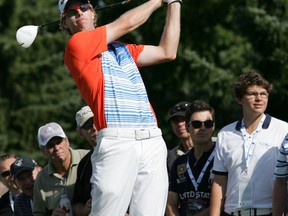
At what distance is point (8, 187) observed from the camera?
11.9 meters

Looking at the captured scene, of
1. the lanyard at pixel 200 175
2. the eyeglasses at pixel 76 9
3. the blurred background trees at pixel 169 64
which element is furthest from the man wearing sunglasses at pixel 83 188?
the blurred background trees at pixel 169 64

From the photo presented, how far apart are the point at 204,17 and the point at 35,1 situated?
796 cm

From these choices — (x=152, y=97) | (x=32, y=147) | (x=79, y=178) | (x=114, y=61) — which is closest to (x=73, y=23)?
(x=114, y=61)

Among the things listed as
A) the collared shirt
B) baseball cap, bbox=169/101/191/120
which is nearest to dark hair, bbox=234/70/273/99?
baseball cap, bbox=169/101/191/120

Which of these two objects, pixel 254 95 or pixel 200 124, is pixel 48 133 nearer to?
pixel 200 124

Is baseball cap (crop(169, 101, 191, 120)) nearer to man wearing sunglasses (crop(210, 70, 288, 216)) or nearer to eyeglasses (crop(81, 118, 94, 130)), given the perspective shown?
eyeglasses (crop(81, 118, 94, 130))

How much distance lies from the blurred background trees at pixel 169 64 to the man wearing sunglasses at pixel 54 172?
6980 mm

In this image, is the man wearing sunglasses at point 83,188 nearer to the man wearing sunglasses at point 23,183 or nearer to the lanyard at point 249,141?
the man wearing sunglasses at point 23,183

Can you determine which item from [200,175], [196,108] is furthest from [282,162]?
[196,108]

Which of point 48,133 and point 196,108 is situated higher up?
point 196,108

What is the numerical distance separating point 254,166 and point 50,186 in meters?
2.42

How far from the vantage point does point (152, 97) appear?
2678cm

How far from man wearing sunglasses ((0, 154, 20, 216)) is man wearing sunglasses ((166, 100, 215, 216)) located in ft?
9.01

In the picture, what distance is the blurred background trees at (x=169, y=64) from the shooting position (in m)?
20.5
